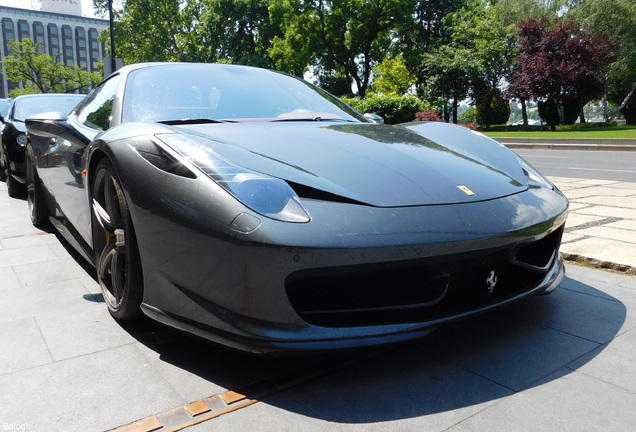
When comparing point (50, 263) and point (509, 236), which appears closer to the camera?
point (509, 236)

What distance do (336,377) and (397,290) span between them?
391 mm

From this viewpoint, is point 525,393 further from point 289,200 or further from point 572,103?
point 572,103

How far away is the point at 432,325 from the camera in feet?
6.02

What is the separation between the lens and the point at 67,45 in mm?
103250

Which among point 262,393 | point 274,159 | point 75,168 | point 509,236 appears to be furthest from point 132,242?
point 509,236

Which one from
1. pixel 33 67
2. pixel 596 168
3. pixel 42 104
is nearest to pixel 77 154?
pixel 42 104

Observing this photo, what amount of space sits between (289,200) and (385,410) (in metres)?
0.75

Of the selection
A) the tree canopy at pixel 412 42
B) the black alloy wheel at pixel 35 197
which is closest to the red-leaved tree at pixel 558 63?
the tree canopy at pixel 412 42

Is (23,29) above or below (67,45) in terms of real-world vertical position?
above

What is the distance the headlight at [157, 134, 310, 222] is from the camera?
1.76 meters

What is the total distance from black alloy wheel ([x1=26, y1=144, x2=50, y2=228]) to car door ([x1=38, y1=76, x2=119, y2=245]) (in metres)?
0.80

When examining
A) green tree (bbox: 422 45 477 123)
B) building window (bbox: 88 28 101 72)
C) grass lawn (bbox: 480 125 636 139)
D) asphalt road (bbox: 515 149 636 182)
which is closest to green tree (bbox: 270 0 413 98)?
green tree (bbox: 422 45 477 123)

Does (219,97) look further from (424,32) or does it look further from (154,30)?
(154,30)

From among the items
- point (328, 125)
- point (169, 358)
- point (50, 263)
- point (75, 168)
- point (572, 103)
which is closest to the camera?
point (169, 358)
